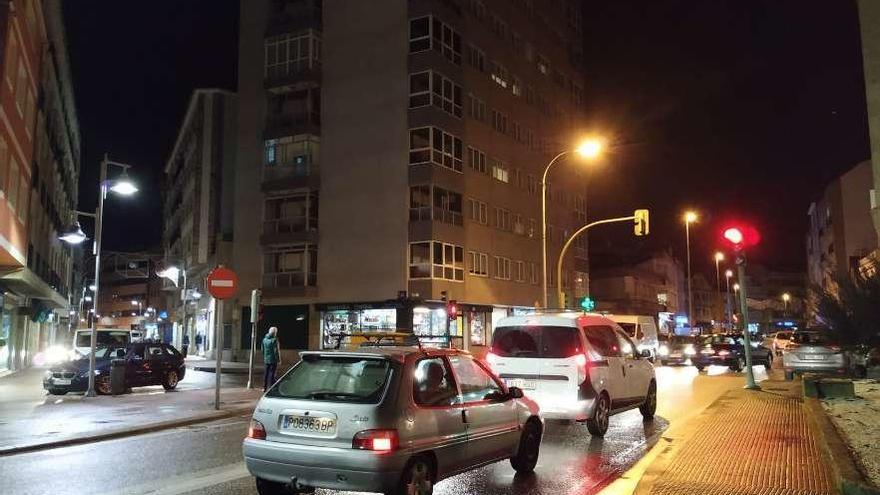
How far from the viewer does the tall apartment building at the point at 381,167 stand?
1564 inches

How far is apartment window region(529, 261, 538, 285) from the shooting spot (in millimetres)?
49219

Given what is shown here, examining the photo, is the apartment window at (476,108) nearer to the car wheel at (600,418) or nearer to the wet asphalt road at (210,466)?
the wet asphalt road at (210,466)

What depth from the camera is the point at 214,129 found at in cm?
5362

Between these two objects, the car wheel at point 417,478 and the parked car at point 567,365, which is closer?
the car wheel at point 417,478

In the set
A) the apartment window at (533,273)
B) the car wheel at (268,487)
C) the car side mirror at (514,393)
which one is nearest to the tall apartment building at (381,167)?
the apartment window at (533,273)

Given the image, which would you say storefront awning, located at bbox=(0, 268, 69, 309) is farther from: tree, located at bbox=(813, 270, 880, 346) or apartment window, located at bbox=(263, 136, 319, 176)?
tree, located at bbox=(813, 270, 880, 346)

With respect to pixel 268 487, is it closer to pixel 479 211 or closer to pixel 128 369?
pixel 128 369

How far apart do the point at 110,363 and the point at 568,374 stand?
49.6 feet

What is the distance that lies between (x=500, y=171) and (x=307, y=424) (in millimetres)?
40348

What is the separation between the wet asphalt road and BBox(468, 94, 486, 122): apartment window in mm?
31860

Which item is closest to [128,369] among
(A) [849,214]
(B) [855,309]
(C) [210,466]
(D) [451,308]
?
(D) [451,308]

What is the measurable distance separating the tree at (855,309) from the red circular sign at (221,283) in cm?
1219

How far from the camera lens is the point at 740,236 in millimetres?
16906

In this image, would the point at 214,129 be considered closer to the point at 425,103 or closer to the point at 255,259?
the point at 255,259
